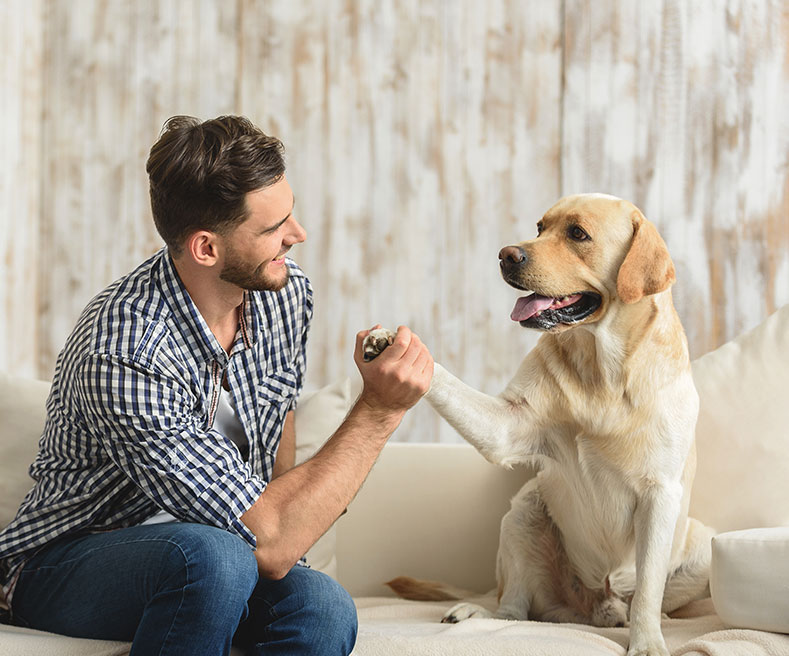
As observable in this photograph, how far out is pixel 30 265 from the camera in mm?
2764

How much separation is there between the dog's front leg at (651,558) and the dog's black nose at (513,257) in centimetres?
50

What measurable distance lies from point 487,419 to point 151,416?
669 mm

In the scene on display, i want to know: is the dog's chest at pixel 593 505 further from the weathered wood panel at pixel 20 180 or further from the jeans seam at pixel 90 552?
the weathered wood panel at pixel 20 180

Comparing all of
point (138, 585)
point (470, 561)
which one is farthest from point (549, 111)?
point (138, 585)

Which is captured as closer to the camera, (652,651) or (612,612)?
(652,651)

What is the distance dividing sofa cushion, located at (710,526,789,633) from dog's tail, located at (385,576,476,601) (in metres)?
0.64

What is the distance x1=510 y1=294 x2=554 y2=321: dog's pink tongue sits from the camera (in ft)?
5.09

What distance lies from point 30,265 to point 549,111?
72.3 inches

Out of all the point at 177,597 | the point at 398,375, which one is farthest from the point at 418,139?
the point at 177,597

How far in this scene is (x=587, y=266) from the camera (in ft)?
5.17

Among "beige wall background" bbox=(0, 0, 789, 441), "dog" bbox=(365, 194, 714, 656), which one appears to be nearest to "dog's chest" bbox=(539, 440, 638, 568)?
"dog" bbox=(365, 194, 714, 656)

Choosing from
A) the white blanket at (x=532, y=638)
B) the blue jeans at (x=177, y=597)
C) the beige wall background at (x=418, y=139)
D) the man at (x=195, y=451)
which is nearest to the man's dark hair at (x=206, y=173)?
the man at (x=195, y=451)

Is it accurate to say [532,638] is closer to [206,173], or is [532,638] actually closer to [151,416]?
[151,416]

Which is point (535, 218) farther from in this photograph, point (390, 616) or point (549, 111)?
point (390, 616)
